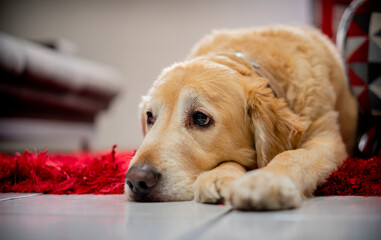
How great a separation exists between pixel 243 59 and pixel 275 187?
924mm

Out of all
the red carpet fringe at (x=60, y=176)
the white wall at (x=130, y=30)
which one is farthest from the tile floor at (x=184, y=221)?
the white wall at (x=130, y=30)

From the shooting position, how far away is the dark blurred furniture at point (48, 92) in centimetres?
365

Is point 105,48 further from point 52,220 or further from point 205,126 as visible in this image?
point 52,220

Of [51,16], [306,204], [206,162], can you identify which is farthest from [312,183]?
[51,16]

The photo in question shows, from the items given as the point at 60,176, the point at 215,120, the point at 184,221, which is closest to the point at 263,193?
the point at 184,221

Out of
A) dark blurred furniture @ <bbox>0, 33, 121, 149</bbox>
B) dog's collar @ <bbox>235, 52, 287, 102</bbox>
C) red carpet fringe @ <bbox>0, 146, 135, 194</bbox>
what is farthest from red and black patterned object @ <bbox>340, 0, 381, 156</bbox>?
dark blurred furniture @ <bbox>0, 33, 121, 149</bbox>

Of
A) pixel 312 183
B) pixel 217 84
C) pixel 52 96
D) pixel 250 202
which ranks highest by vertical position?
pixel 217 84

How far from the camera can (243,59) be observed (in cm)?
181

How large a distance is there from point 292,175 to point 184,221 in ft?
1.76

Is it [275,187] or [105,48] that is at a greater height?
[275,187]

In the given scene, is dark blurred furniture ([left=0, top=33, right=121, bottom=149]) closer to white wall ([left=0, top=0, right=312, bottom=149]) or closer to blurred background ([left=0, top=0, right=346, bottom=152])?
blurred background ([left=0, top=0, right=346, bottom=152])

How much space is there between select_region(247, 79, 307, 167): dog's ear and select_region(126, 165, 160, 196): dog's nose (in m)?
0.50

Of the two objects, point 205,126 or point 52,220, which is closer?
point 52,220

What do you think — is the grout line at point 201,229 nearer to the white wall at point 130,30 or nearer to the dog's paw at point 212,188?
the dog's paw at point 212,188
